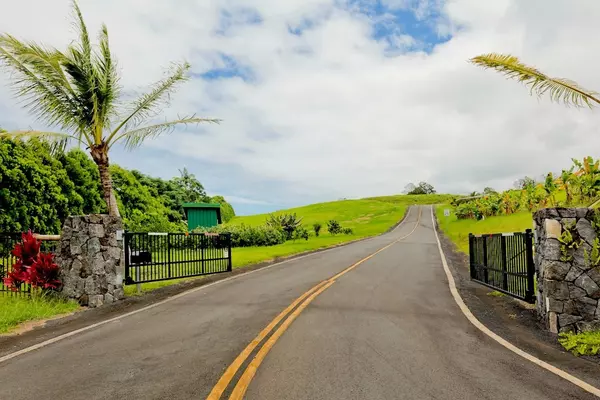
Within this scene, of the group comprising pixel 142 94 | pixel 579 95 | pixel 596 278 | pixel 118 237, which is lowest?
pixel 596 278

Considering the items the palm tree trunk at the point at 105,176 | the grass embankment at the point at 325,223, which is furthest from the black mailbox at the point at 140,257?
the palm tree trunk at the point at 105,176

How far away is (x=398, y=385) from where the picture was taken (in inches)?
185

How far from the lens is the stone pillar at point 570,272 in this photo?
713cm

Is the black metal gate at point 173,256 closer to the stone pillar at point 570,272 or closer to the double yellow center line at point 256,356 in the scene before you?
the double yellow center line at point 256,356

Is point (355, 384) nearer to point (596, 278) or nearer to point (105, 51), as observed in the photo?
point (596, 278)

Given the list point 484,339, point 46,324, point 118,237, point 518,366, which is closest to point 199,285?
point 118,237

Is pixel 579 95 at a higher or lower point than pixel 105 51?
lower

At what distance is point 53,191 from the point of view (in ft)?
58.9

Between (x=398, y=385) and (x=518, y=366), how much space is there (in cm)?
192

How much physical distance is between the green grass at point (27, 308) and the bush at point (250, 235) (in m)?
19.5

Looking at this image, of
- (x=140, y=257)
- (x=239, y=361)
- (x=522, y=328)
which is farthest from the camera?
(x=140, y=257)

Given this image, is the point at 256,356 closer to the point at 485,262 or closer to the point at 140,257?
the point at 140,257

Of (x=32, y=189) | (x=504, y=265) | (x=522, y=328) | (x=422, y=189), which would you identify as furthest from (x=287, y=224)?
(x=422, y=189)

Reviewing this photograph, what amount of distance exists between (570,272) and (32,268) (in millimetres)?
11168
